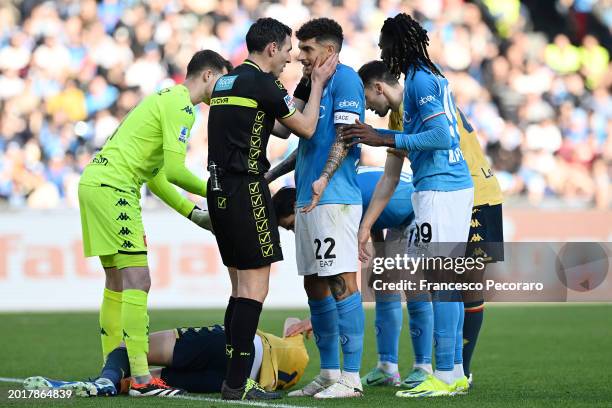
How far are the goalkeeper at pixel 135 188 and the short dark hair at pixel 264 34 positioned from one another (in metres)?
0.72

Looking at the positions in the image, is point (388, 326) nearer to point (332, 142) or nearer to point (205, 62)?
point (332, 142)

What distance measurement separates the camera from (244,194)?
7.07 metres

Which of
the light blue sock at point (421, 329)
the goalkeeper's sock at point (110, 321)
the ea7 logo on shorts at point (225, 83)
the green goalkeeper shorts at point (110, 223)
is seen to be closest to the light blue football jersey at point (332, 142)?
the ea7 logo on shorts at point (225, 83)

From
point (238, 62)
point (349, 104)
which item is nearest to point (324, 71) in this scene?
point (349, 104)

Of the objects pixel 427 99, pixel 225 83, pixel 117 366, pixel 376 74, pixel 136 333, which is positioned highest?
pixel 376 74

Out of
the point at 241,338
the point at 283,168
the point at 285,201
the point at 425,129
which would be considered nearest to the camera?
the point at 241,338

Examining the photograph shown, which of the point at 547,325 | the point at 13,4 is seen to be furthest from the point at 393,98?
the point at 13,4

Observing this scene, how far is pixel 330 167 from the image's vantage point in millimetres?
7461

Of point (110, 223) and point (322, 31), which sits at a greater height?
point (322, 31)

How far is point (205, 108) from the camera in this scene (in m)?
18.5

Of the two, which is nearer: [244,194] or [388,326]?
[244,194]

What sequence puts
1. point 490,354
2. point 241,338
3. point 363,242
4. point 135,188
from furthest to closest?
point 490,354, point 135,188, point 363,242, point 241,338

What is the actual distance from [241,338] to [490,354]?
433 centimetres

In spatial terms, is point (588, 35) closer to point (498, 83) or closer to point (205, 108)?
point (498, 83)
